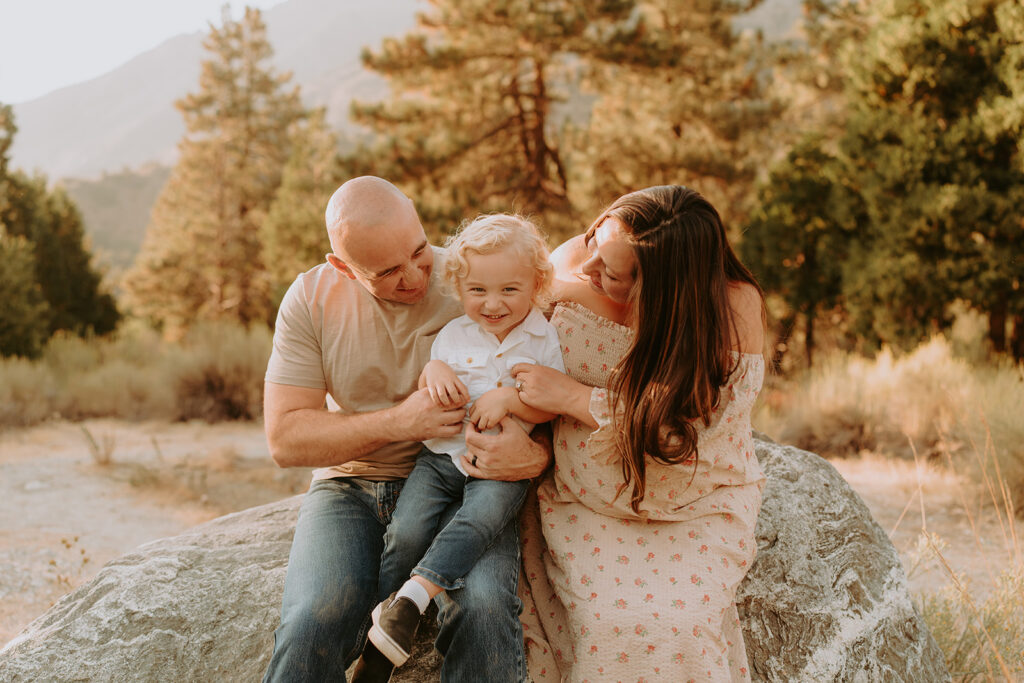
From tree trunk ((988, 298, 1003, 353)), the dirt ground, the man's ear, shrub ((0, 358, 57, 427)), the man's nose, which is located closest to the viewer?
the man's nose

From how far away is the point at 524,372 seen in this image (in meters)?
2.24

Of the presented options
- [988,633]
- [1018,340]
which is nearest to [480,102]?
[1018,340]

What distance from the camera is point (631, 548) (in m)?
2.16

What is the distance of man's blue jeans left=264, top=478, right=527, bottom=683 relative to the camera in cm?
191

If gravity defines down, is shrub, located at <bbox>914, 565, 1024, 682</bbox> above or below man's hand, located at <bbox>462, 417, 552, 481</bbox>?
below

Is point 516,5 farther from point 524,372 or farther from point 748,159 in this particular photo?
point 524,372

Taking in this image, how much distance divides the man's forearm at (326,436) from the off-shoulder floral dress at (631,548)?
587 millimetres

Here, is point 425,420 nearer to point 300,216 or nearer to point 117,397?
point 117,397

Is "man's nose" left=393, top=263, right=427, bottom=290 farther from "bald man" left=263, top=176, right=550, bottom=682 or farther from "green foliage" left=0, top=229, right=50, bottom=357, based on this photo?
"green foliage" left=0, top=229, right=50, bottom=357

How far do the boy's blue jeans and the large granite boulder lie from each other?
34cm

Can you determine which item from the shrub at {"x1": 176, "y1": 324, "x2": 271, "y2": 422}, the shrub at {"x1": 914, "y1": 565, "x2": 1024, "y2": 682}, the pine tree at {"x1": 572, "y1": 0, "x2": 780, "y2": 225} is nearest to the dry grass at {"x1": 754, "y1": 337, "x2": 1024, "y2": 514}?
the shrub at {"x1": 914, "y1": 565, "x2": 1024, "y2": 682}

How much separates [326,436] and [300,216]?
14.5m

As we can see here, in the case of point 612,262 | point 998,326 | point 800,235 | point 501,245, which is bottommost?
point 998,326

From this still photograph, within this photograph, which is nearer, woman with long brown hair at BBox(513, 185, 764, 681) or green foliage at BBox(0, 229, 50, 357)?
woman with long brown hair at BBox(513, 185, 764, 681)
